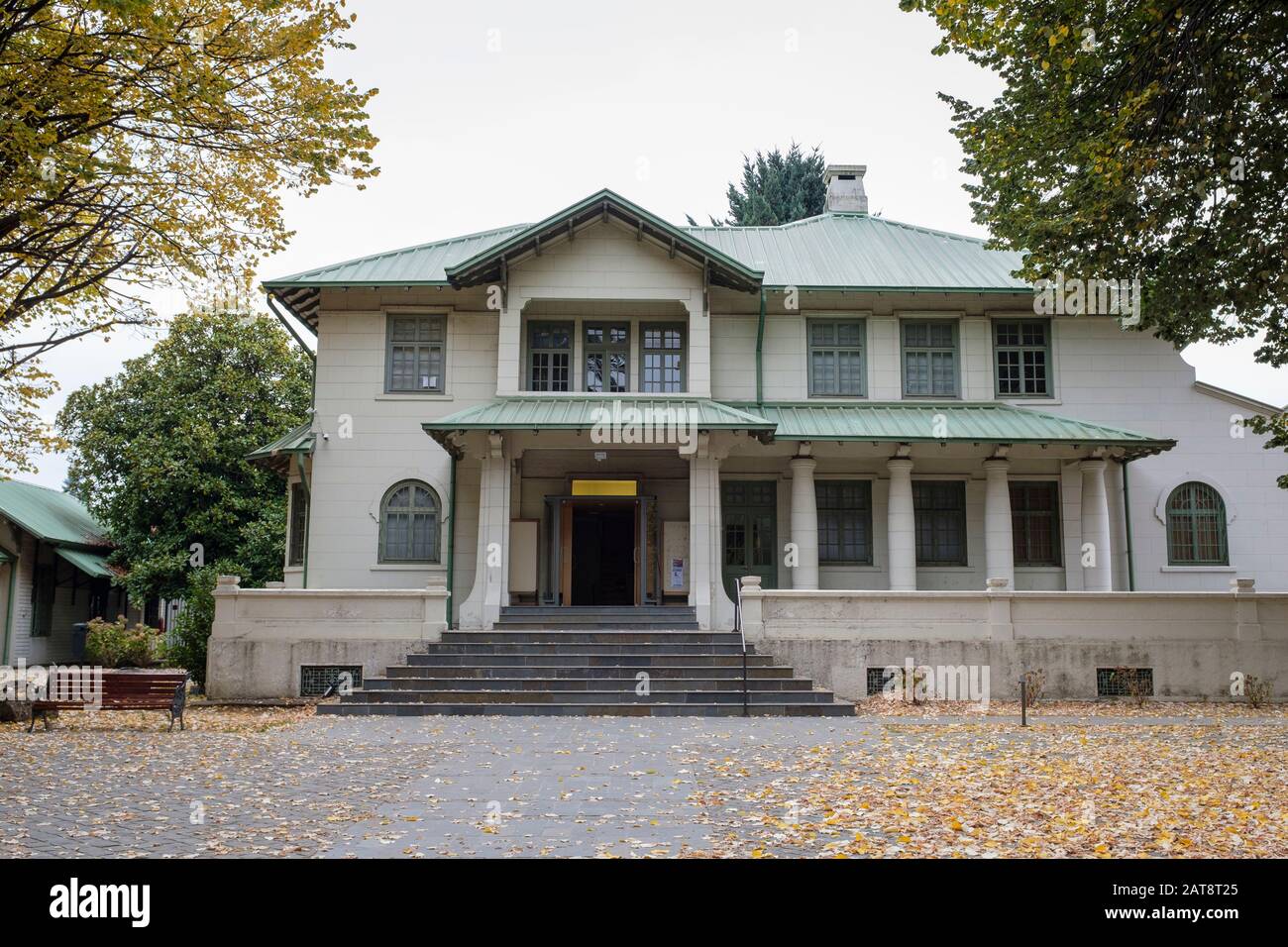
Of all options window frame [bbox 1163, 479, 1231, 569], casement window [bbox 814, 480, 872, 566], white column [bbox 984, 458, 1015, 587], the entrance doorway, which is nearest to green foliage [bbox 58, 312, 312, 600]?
the entrance doorway

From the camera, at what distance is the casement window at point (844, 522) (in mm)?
23297

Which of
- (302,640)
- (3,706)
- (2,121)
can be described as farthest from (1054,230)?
(3,706)

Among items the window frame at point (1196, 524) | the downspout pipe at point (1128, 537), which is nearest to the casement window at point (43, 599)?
the downspout pipe at point (1128, 537)

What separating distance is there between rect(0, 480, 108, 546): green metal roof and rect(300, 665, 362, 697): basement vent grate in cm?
1719

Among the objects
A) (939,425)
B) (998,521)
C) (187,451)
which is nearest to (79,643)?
(187,451)

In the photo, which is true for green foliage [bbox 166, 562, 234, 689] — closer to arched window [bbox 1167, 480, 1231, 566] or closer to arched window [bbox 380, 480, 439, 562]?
arched window [bbox 380, 480, 439, 562]

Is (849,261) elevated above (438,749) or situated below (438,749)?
above

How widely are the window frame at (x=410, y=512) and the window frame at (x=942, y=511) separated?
10.9 m

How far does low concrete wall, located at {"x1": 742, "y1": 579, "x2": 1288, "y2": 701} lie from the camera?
18766 mm

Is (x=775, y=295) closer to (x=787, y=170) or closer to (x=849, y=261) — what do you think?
(x=849, y=261)

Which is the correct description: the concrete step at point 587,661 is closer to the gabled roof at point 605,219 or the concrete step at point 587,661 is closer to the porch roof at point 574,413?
the porch roof at point 574,413

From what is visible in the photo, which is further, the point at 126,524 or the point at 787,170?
the point at 787,170

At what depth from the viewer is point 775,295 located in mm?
23734

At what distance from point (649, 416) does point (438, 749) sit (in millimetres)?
9658
